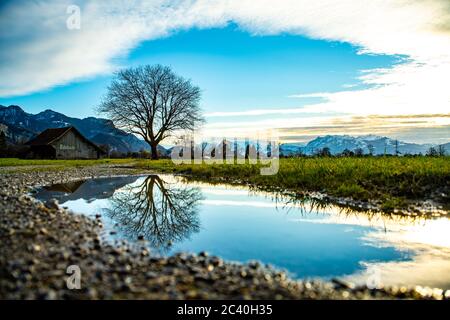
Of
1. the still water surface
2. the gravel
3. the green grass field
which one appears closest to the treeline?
the green grass field

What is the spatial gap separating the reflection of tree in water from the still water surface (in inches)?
0.9

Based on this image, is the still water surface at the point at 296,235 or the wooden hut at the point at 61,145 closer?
the still water surface at the point at 296,235

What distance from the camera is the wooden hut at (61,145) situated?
Result: 5959cm

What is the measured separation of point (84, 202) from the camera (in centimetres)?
1112

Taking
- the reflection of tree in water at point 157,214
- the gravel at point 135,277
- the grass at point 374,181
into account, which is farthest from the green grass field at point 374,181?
the gravel at point 135,277

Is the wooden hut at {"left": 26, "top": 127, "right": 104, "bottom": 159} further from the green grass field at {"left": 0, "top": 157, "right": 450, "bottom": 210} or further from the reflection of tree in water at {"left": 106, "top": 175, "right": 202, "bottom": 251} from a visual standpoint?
the green grass field at {"left": 0, "top": 157, "right": 450, "bottom": 210}

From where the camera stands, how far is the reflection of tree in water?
6.99 metres

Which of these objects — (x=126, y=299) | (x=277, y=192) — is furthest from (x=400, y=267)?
(x=277, y=192)

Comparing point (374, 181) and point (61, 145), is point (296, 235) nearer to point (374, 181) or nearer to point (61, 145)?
point (374, 181)

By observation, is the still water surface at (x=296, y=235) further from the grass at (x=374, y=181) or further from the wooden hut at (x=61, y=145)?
the wooden hut at (x=61, y=145)

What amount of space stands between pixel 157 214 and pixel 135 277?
209 inches

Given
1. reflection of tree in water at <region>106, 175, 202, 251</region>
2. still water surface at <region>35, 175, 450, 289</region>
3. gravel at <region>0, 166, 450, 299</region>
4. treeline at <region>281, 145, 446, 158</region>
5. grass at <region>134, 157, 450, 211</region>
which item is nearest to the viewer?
gravel at <region>0, 166, 450, 299</region>

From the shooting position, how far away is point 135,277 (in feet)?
13.9

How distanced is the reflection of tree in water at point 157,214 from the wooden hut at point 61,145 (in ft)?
170
